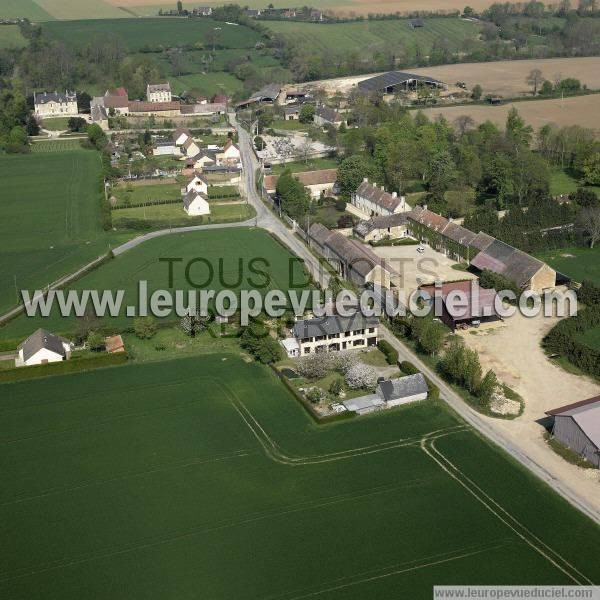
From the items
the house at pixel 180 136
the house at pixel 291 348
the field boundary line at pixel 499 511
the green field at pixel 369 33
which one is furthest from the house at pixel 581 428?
the green field at pixel 369 33

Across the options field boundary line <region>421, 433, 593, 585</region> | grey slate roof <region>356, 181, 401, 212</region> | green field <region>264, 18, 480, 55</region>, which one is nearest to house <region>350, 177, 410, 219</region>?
grey slate roof <region>356, 181, 401, 212</region>

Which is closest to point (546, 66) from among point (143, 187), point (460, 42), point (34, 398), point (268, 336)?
point (460, 42)

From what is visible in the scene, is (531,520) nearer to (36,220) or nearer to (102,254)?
(102,254)

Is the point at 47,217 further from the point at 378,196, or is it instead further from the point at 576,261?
the point at 576,261

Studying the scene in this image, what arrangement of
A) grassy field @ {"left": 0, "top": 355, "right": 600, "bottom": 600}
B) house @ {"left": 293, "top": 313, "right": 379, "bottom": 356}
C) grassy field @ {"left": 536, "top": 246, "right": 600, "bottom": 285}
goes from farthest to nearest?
grassy field @ {"left": 536, "top": 246, "right": 600, "bottom": 285}
house @ {"left": 293, "top": 313, "right": 379, "bottom": 356}
grassy field @ {"left": 0, "top": 355, "right": 600, "bottom": 600}

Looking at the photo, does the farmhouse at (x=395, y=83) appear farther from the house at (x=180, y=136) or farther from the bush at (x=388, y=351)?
the bush at (x=388, y=351)

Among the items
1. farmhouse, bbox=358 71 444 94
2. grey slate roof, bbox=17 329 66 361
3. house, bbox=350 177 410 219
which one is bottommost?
grey slate roof, bbox=17 329 66 361

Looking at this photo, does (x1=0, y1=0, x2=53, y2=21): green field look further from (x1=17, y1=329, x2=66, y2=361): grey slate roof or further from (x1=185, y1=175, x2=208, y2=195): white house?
(x1=17, y1=329, x2=66, y2=361): grey slate roof

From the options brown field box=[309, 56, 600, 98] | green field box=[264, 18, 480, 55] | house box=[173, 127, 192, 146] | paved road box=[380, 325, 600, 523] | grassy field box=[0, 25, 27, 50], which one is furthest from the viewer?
green field box=[264, 18, 480, 55]
